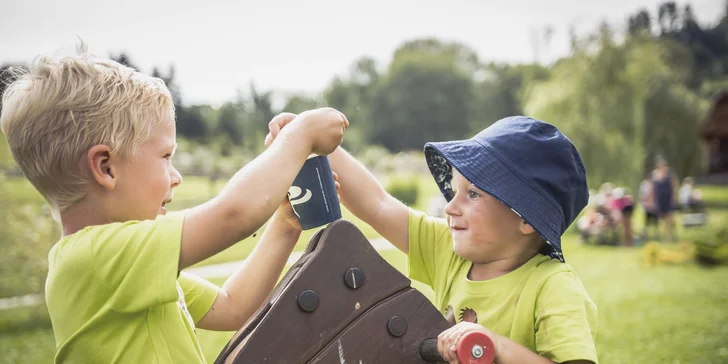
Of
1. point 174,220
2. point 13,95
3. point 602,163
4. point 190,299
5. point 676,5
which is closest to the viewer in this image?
point 174,220

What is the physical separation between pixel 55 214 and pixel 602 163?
70.3ft

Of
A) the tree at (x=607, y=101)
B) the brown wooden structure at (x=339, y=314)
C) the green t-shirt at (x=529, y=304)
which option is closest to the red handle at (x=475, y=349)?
the brown wooden structure at (x=339, y=314)

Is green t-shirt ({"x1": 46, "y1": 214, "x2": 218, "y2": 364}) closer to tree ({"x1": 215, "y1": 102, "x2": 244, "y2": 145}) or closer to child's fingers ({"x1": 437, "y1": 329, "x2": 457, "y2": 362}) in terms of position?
child's fingers ({"x1": 437, "y1": 329, "x2": 457, "y2": 362})

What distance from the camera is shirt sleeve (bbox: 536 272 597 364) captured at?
190 cm

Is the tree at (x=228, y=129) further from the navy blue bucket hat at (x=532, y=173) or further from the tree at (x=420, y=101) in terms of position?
the tree at (x=420, y=101)

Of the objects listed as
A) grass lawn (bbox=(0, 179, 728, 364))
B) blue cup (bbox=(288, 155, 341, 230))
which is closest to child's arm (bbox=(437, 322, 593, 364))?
blue cup (bbox=(288, 155, 341, 230))

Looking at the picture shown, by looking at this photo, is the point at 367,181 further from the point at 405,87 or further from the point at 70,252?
the point at 405,87

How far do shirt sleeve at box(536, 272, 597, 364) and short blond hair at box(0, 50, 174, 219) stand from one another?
4.07 feet

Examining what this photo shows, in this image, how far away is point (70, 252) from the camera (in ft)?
5.40

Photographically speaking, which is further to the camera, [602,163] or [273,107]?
[602,163]

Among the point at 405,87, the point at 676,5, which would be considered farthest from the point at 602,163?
the point at 405,87

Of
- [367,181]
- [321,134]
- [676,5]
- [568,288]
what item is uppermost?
[321,134]

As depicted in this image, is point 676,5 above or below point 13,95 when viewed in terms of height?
below

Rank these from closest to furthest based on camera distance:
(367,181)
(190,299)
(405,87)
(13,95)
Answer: (13,95)
(190,299)
(367,181)
(405,87)
